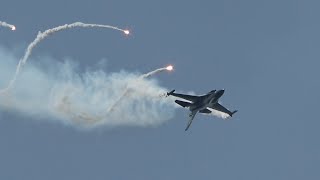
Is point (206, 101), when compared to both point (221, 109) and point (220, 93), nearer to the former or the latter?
point (220, 93)

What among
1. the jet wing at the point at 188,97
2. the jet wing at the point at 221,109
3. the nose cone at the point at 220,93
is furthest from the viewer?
the jet wing at the point at 221,109

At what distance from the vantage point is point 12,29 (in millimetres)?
140875

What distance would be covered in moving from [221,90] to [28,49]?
4471 cm

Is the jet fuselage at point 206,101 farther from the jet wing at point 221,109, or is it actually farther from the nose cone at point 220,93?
the jet wing at point 221,109

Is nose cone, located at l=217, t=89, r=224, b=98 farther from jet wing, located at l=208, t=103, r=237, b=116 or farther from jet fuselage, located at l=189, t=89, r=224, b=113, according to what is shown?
jet wing, located at l=208, t=103, r=237, b=116

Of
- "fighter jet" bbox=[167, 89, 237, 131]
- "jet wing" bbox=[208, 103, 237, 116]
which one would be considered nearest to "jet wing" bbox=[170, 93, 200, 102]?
"fighter jet" bbox=[167, 89, 237, 131]

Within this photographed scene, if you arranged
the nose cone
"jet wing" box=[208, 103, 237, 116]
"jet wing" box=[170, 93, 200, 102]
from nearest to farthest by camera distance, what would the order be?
the nose cone < "jet wing" box=[170, 93, 200, 102] < "jet wing" box=[208, 103, 237, 116]

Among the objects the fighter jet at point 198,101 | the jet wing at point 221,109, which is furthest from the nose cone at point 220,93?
the jet wing at point 221,109

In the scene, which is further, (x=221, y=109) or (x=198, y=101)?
(x=221, y=109)

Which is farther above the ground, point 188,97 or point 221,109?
point 221,109

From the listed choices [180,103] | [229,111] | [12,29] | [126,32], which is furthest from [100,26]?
[229,111]

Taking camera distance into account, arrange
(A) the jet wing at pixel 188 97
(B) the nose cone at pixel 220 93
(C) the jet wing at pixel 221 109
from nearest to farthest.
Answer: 1. (B) the nose cone at pixel 220 93
2. (A) the jet wing at pixel 188 97
3. (C) the jet wing at pixel 221 109

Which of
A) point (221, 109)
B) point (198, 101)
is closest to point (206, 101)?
point (198, 101)

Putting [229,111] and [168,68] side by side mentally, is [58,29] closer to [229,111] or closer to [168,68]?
[168,68]
